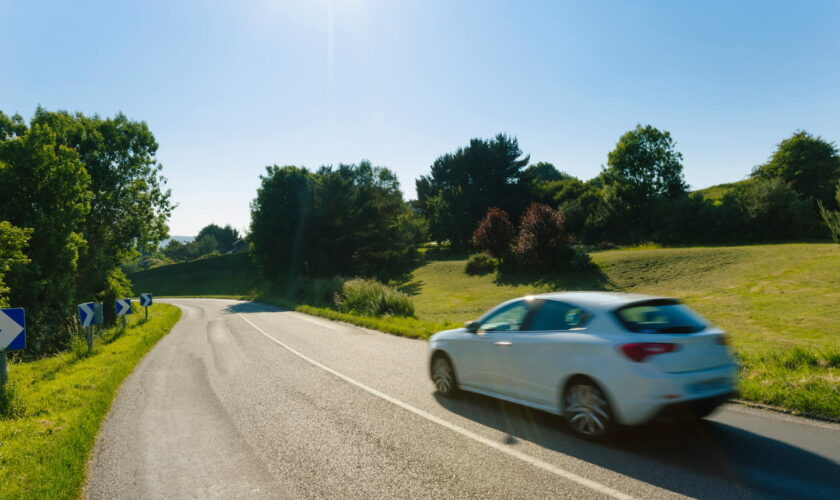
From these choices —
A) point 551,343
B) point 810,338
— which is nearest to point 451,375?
point 551,343

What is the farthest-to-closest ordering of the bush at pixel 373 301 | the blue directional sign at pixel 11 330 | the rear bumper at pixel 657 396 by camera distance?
the bush at pixel 373 301 → the blue directional sign at pixel 11 330 → the rear bumper at pixel 657 396

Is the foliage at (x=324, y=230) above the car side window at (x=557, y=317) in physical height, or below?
above

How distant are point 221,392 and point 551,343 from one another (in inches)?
237

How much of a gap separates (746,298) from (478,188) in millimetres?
40612

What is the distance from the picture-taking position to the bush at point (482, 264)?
40172 mm

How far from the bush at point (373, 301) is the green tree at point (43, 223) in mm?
12501

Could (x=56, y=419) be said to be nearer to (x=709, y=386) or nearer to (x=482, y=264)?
(x=709, y=386)

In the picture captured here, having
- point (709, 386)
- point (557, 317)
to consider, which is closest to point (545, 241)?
point (557, 317)

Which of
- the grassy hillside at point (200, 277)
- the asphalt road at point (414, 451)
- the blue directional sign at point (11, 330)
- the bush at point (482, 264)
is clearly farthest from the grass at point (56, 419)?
the grassy hillside at point (200, 277)

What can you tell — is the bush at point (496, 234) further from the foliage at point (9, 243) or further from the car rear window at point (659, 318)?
the car rear window at point (659, 318)

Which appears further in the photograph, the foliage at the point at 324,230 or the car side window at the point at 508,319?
the foliage at the point at 324,230

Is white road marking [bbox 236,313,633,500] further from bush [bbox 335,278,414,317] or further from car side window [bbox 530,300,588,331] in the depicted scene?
bush [bbox 335,278,414,317]

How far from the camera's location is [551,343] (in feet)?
17.3

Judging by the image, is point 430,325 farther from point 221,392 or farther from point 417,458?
point 417,458
